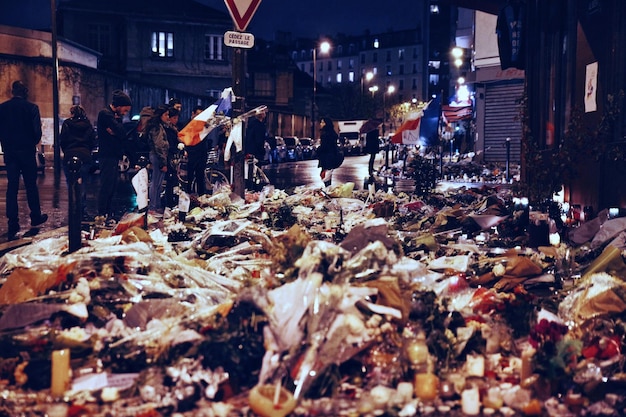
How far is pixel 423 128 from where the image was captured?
17.6 m

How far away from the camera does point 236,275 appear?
7020 millimetres

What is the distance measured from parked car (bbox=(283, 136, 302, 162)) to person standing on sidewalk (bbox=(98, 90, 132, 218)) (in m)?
33.1

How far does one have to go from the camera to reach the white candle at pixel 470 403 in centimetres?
436

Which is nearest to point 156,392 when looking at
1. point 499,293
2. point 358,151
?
point 499,293

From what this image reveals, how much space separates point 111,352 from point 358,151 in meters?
60.4

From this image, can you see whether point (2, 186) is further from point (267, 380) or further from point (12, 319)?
point (267, 380)

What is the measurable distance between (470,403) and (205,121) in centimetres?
837

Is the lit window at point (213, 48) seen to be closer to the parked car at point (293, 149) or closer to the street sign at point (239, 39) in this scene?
the parked car at point (293, 149)

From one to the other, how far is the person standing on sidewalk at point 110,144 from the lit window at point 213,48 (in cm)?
4339

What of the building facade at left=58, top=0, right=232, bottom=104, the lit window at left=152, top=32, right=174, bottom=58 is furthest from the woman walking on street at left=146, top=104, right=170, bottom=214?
the lit window at left=152, top=32, right=174, bottom=58

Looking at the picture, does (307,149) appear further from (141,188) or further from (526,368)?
(526,368)

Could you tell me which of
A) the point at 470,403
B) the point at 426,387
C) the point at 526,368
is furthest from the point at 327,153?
the point at 470,403

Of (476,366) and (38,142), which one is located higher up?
(38,142)

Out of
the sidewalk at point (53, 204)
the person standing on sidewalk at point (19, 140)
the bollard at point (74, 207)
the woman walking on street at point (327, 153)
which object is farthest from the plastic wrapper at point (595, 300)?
the woman walking on street at point (327, 153)
